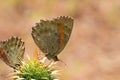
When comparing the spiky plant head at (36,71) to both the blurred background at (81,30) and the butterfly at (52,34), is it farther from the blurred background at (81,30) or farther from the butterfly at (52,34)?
the blurred background at (81,30)

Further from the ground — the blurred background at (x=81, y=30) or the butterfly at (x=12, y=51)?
the blurred background at (x=81, y=30)

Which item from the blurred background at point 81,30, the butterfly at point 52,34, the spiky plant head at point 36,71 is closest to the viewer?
the spiky plant head at point 36,71

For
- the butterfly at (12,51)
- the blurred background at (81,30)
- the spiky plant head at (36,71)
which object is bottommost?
the spiky plant head at (36,71)

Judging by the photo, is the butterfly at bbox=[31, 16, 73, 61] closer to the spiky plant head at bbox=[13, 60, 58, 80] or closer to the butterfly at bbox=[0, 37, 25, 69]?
the spiky plant head at bbox=[13, 60, 58, 80]

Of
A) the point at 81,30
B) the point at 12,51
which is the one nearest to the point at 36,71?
the point at 12,51

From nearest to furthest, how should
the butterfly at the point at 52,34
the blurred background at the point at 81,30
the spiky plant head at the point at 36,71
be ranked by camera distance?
1. the spiky plant head at the point at 36,71
2. the butterfly at the point at 52,34
3. the blurred background at the point at 81,30

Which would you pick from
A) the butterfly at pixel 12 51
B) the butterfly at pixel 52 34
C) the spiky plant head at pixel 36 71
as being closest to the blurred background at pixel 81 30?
the butterfly at pixel 52 34

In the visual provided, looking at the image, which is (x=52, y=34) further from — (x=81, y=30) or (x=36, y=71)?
(x=81, y=30)
